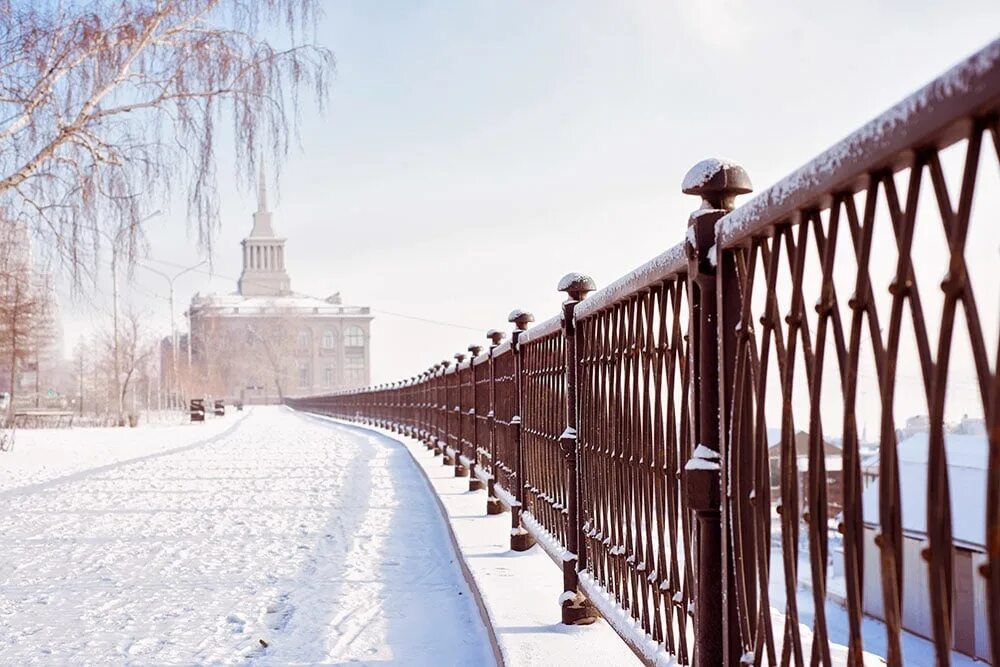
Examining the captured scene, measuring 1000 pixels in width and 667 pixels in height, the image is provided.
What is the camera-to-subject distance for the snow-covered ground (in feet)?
11.4

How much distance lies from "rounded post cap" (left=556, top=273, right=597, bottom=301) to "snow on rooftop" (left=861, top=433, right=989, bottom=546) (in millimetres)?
1490

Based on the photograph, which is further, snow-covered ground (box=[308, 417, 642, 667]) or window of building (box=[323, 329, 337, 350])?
window of building (box=[323, 329, 337, 350])

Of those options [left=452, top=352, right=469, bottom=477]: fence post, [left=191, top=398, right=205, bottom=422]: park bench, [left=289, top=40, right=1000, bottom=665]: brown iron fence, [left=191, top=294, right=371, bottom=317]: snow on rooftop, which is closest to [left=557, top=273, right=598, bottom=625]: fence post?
[left=289, top=40, right=1000, bottom=665]: brown iron fence

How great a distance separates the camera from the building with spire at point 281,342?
95250 mm

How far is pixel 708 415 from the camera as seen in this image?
2.30m

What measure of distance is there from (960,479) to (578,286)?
6.79 feet

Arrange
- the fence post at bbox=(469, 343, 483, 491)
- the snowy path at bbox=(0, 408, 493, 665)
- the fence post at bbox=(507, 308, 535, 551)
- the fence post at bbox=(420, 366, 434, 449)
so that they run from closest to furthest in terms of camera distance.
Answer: the snowy path at bbox=(0, 408, 493, 665) → the fence post at bbox=(507, 308, 535, 551) → the fence post at bbox=(469, 343, 483, 491) → the fence post at bbox=(420, 366, 434, 449)

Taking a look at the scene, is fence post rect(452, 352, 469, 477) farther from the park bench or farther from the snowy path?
the park bench

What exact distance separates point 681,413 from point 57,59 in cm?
1145

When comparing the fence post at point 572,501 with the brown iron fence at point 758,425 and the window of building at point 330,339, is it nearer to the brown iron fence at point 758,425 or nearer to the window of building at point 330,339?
the brown iron fence at point 758,425

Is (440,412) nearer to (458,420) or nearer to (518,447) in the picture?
(458,420)

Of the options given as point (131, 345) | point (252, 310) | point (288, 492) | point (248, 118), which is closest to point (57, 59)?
point (248, 118)

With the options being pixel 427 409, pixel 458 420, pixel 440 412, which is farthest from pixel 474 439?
pixel 427 409

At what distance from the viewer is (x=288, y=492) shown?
10.2 metres
